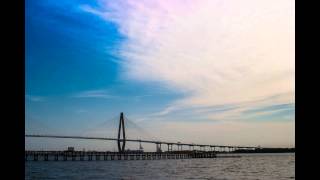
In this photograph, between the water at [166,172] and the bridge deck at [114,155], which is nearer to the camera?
the water at [166,172]

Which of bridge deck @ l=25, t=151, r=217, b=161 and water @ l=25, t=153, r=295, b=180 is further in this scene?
bridge deck @ l=25, t=151, r=217, b=161

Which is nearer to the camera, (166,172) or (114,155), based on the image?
(166,172)
